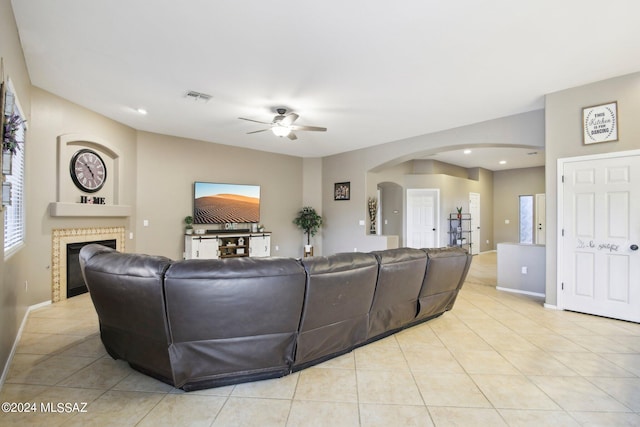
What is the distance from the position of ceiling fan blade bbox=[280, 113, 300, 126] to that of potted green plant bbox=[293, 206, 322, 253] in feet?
12.2

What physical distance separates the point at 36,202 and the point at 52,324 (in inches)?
64.2

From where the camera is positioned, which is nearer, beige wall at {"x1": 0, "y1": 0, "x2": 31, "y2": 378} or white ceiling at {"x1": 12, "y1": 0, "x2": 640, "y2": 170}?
beige wall at {"x1": 0, "y1": 0, "x2": 31, "y2": 378}

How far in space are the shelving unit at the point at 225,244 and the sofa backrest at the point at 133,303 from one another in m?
3.77

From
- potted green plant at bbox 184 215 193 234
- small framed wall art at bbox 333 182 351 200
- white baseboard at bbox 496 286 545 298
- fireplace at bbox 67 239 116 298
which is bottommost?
white baseboard at bbox 496 286 545 298

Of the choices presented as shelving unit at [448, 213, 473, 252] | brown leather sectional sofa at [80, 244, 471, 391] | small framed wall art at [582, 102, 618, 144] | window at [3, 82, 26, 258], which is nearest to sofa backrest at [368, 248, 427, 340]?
brown leather sectional sofa at [80, 244, 471, 391]

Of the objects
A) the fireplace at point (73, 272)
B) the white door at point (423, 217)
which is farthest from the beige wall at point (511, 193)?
the fireplace at point (73, 272)

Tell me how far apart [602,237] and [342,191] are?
484 cm

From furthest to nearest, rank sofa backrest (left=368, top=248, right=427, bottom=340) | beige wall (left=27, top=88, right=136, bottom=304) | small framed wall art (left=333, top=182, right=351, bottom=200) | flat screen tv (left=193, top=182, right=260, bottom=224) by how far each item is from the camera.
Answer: small framed wall art (left=333, top=182, right=351, bottom=200) → flat screen tv (left=193, top=182, right=260, bottom=224) → beige wall (left=27, top=88, right=136, bottom=304) → sofa backrest (left=368, top=248, right=427, bottom=340)

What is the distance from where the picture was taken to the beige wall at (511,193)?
953cm

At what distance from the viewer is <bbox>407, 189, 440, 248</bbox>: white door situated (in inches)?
337

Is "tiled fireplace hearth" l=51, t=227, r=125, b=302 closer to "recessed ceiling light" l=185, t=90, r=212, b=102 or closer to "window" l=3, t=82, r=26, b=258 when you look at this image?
"window" l=3, t=82, r=26, b=258

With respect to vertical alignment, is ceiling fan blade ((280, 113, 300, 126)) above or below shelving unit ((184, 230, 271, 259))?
above

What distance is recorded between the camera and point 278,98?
412 centimetres

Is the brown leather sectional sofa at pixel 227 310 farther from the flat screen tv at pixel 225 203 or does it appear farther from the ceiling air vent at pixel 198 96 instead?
the flat screen tv at pixel 225 203
